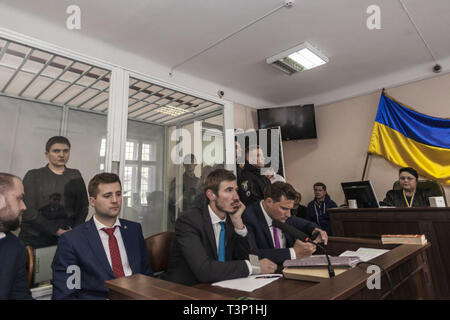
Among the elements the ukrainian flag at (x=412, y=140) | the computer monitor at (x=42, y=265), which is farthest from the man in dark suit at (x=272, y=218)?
the ukrainian flag at (x=412, y=140)

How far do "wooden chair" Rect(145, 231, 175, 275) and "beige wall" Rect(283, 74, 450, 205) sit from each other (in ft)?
11.4

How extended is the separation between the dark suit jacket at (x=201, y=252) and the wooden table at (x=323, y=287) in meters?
0.12

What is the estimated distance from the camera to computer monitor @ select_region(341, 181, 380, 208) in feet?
9.02

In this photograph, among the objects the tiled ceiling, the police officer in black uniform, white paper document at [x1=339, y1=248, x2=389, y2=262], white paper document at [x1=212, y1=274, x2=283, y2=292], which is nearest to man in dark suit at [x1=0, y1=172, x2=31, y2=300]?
white paper document at [x1=212, y1=274, x2=283, y2=292]

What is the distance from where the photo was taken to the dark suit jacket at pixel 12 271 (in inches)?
48.2

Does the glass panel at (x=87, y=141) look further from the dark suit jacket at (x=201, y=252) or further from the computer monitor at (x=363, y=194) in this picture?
the computer monitor at (x=363, y=194)

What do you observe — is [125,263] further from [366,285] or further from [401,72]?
[401,72]

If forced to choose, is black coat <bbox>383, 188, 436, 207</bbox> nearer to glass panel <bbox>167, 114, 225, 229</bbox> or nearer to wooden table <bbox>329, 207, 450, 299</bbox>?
wooden table <bbox>329, 207, 450, 299</bbox>

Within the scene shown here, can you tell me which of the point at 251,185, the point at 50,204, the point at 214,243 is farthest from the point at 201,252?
the point at 251,185

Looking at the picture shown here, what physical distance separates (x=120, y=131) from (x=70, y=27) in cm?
128

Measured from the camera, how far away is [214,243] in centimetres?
154

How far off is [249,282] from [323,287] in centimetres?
36

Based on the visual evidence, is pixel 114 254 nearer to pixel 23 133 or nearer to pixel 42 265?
pixel 42 265
